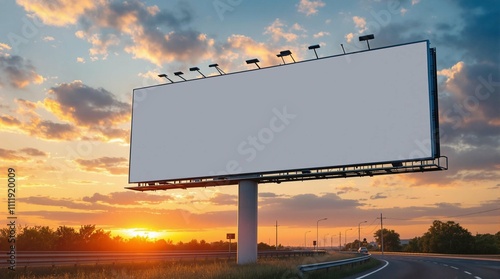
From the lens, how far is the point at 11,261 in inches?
932

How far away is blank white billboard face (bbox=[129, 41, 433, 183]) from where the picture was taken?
93.5ft

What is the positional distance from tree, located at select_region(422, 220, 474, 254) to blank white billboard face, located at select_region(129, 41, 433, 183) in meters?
95.8

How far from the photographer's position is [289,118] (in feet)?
104

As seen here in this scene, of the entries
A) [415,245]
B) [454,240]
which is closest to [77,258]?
[454,240]

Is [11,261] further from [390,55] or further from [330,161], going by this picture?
[390,55]

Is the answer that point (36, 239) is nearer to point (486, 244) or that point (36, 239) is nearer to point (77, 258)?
point (77, 258)

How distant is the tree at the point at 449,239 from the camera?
376 ft

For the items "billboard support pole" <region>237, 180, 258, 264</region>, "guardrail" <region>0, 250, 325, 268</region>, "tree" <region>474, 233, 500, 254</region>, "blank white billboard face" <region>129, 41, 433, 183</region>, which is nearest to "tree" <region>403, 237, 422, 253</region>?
"tree" <region>474, 233, 500, 254</region>

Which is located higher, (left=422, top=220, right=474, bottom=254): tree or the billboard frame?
the billboard frame

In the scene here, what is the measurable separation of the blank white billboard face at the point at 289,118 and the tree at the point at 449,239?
95824 mm

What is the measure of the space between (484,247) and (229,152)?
3860 inches

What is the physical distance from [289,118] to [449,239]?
99565 millimetres

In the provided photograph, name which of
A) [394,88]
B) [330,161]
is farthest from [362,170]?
[394,88]

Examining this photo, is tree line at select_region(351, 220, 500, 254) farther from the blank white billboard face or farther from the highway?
the blank white billboard face
